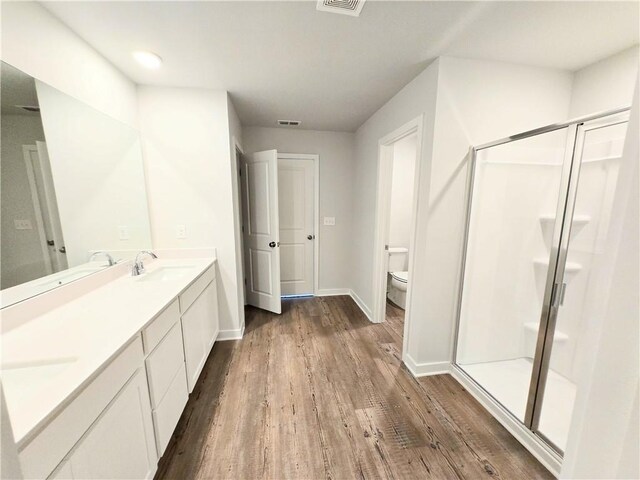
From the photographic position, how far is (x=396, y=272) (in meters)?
3.39

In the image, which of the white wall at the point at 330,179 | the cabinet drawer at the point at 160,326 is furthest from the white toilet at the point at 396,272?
the cabinet drawer at the point at 160,326

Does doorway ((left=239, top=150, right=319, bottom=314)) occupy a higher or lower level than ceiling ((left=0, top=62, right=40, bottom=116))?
lower

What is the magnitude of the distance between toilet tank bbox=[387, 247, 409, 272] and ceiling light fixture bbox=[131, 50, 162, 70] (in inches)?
122

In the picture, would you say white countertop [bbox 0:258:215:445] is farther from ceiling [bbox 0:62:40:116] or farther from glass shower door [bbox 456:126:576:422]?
glass shower door [bbox 456:126:576:422]

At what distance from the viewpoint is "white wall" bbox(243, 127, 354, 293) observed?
3275mm

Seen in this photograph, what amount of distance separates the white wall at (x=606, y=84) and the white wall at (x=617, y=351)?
1865 millimetres

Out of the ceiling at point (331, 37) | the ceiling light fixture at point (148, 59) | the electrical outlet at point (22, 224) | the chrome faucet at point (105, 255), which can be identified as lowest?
the chrome faucet at point (105, 255)

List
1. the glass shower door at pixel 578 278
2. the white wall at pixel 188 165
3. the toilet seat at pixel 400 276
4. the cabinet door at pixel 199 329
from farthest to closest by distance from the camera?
the toilet seat at pixel 400 276, the white wall at pixel 188 165, the cabinet door at pixel 199 329, the glass shower door at pixel 578 278

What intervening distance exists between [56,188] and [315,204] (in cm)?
256

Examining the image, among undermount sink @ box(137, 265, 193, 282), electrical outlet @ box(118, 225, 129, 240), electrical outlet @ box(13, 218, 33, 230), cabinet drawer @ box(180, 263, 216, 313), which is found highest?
electrical outlet @ box(13, 218, 33, 230)

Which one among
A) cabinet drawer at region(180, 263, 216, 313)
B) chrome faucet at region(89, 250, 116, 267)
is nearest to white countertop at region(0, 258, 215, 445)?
cabinet drawer at region(180, 263, 216, 313)

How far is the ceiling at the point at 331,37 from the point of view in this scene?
4.11 feet

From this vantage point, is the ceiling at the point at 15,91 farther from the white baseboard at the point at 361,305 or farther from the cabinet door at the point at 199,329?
the white baseboard at the point at 361,305

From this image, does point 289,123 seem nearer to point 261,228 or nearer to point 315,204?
point 315,204
